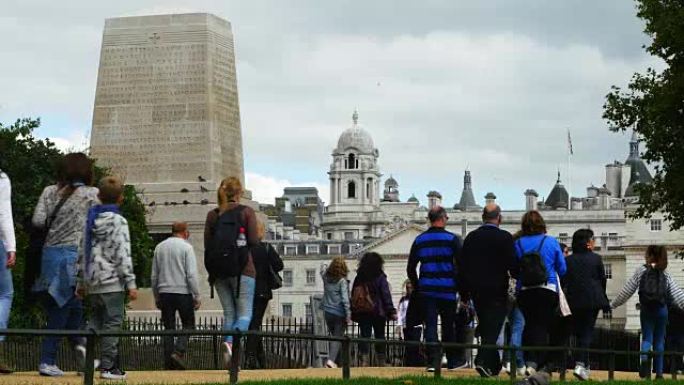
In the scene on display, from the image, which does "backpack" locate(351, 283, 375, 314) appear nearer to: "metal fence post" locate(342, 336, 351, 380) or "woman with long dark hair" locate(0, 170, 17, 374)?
"metal fence post" locate(342, 336, 351, 380)

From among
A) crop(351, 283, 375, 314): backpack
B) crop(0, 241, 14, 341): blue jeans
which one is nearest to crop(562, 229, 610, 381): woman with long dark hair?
crop(351, 283, 375, 314): backpack

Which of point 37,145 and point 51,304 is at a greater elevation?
point 37,145

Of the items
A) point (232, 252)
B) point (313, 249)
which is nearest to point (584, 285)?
point (232, 252)

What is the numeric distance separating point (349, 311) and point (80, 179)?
784 centimetres

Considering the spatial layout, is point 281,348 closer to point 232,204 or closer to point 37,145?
point 232,204

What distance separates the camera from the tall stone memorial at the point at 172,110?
5525 cm

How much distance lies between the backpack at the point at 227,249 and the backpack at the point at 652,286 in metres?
5.45

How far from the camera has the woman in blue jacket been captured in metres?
20.6

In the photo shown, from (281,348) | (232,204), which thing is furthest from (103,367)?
(281,348)

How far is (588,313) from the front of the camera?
2267cm

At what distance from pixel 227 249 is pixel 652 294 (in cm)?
580

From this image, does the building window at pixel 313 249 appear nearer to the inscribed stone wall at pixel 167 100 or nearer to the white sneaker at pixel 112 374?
the inscribed stone wall at pixel 167 100

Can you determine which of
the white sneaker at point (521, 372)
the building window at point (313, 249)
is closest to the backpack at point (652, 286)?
the white sneaker at point (521, 372)

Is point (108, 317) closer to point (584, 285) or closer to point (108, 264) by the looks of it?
point (108, 264)
